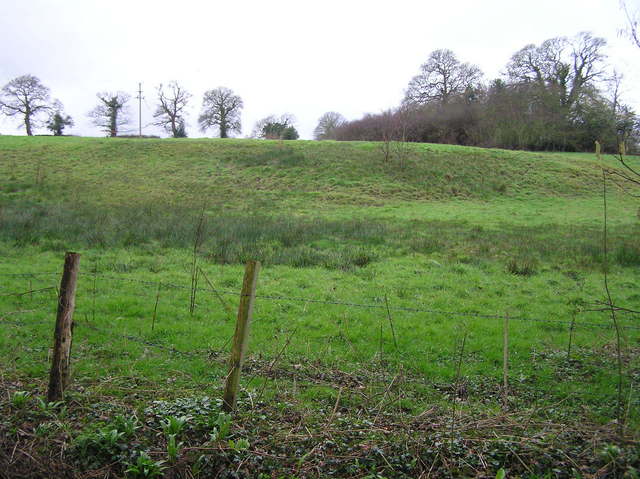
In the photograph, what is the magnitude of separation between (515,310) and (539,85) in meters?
51.2

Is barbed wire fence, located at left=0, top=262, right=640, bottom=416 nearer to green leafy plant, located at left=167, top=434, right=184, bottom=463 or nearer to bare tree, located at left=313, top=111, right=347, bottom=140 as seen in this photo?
green leafy plant, located at left=167, top=434, right=184, bottom=463

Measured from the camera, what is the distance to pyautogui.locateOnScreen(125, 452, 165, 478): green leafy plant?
362cm

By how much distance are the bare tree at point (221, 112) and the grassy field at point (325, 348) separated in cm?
4725

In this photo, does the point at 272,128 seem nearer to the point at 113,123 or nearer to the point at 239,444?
the point at 113,123

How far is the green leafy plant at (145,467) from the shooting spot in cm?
362

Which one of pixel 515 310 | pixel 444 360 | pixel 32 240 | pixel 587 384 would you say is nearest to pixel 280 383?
pixel 444 360

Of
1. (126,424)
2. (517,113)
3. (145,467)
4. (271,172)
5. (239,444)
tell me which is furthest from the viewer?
(517,113)

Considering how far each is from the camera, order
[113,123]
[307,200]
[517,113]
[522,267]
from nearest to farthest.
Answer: [522,267]
[307,200]
[517,113]
[113,123]

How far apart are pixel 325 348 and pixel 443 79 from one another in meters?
62.2

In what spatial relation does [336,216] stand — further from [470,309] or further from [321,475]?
[321,475]

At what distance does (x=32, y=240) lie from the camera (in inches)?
540

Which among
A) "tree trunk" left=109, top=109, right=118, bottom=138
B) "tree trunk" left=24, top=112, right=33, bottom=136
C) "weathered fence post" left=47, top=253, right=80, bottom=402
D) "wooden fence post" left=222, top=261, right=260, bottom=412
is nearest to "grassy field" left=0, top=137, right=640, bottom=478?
"weathered fence post" left=47, top=253, right=80, bottom=402

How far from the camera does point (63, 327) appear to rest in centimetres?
438

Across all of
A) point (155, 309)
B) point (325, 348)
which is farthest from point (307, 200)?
point (325, 348)
